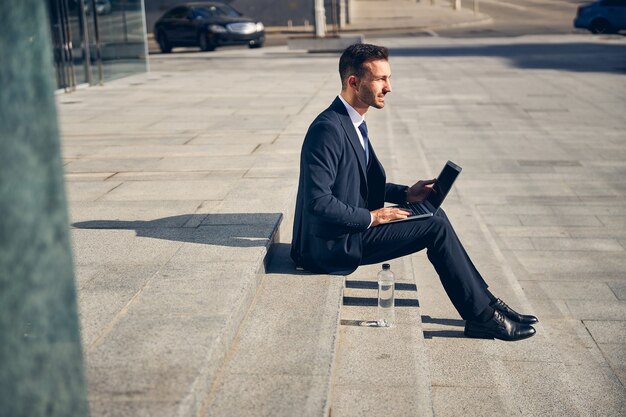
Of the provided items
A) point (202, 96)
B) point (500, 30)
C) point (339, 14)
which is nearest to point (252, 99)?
point (202, 96)

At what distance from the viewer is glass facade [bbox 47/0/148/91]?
57.4ft

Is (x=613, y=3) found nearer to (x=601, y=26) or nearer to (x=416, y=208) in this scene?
(x=601, y=26)

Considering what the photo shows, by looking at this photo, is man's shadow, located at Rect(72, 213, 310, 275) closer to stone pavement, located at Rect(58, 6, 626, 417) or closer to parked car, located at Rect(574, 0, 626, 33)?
stone pavement, located at Rect(58, 6, 626, 417)

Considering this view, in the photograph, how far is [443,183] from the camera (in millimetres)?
5125

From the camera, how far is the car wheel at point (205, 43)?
2983cm

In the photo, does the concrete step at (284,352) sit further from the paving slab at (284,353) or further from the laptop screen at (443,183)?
the laptop screen at (443,183)

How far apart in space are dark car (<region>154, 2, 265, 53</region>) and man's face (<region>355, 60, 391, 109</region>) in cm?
2540

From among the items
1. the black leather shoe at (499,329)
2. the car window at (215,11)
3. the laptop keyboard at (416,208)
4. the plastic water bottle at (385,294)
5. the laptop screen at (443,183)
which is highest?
the car window at (215,11)

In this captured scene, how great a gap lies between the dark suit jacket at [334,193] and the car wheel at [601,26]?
31.2m

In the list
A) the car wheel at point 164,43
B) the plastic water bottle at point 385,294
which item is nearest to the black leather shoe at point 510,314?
the plastic water bottle at point 385,294

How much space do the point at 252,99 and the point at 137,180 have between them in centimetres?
741

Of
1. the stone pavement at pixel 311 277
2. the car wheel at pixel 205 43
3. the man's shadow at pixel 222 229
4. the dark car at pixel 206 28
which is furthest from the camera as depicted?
the car wheel at pixel 205 43

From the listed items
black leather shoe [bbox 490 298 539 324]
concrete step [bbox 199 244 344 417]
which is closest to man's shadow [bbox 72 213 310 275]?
concrete step [bbox 199 244 344 417]

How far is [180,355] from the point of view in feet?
12.0
